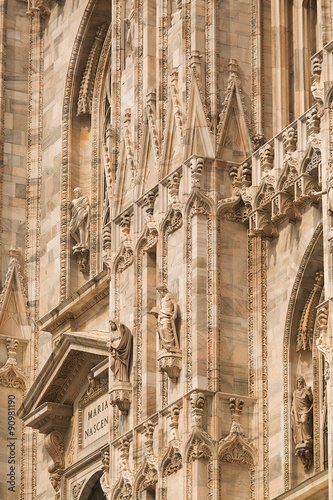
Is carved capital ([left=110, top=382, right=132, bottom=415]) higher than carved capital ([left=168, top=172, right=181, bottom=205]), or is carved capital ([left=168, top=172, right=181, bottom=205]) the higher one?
carved capital ([left=168, top=172, right=181, bottom=205])

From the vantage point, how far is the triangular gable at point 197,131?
2625 cm

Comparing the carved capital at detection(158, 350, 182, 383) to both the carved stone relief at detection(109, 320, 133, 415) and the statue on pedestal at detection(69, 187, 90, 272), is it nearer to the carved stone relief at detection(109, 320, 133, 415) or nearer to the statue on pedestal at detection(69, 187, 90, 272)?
the carved stone relief at detection(109, 320, 133, 415)

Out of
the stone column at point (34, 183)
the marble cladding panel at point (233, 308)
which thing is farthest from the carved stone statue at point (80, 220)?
the marble cladding panel at point (233, 308)

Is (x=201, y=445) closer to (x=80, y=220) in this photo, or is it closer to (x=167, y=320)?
(x=167, y=320)

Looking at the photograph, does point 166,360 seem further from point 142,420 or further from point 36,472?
point 36,472

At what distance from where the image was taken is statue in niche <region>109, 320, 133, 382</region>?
27.1m

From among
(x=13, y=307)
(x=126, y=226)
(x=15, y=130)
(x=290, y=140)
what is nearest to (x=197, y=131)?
(x=290, y=140)

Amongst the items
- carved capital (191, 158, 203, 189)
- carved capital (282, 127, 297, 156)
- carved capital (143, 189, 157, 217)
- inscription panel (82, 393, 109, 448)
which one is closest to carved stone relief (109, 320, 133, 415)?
carved capital (143, 189, 157, 217)

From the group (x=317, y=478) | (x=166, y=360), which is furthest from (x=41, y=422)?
(x=317, y=478)

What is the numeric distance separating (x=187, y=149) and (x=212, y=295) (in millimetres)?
2392

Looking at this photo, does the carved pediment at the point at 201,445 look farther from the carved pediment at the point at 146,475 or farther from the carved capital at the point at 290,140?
the carved capital at the point at 290,140

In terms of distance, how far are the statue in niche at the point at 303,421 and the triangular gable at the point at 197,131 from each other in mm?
4014

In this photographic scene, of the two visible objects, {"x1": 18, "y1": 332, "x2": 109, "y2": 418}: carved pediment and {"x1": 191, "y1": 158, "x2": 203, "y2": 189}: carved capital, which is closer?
{"x1": 191, "y1": 158, "x2": 203, "y2": 189}: carved capital

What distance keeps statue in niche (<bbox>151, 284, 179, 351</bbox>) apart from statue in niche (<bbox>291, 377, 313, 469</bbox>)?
217cm
